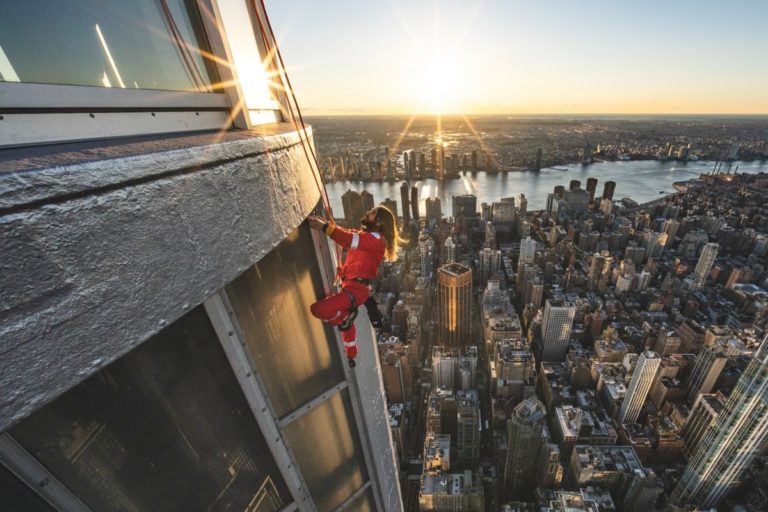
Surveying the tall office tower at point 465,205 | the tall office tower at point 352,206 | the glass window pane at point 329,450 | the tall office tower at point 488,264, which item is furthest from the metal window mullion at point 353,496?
the tall office tower at point 465,205

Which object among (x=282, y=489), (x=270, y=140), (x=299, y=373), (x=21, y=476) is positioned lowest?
(x=282, y=489)

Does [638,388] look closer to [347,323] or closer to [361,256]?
[361,256]

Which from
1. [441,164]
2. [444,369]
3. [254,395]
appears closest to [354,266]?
[254,395]

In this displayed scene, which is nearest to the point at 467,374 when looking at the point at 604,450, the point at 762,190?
the point at 604,450

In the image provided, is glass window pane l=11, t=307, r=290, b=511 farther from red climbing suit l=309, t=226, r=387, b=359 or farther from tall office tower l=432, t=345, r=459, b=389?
tall office tower l=432, t=345, r=459, b=389

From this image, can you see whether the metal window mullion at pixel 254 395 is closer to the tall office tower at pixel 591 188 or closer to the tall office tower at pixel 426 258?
the tall office tower at pixel 426 258

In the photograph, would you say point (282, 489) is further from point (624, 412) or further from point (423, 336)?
point (423, 336)
